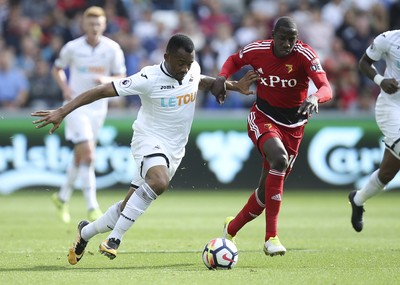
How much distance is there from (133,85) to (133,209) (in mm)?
1144

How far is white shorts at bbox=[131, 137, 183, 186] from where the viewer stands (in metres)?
8.66

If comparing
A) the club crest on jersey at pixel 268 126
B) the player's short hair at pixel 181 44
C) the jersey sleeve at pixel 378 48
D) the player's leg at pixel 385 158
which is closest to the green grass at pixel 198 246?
the player's leg at pixel 385 158

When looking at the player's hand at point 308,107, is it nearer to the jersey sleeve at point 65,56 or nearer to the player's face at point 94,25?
the player's face at point 94,25

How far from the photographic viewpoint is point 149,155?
28.5 feet

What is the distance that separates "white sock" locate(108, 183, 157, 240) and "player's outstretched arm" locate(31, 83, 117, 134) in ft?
3.00

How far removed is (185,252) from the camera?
986cm

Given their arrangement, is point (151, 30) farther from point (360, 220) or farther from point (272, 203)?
point (272, 203)

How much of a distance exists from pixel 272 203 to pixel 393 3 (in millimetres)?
13222

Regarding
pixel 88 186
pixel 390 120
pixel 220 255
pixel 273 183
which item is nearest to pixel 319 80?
pixel 273 183

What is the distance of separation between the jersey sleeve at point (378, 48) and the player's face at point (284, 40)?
1.40 m

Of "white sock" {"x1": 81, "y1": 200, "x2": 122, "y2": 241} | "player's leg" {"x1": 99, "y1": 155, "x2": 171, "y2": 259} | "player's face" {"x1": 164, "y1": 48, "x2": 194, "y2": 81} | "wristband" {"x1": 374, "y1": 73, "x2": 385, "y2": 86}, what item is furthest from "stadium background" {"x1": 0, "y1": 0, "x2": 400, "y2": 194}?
"player's leg" {"x1": 99, "y1": 155, "x2": 171, "y2": 259}

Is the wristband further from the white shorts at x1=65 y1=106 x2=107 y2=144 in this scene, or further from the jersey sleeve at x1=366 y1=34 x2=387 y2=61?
the white shorts at x1=65 y1=106 x2=107 y2=144

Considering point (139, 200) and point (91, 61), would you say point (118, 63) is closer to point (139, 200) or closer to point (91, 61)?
point (91, 61)

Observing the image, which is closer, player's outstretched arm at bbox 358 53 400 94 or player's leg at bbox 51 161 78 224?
player's outstretched arm at bbox 358 53 400 94
